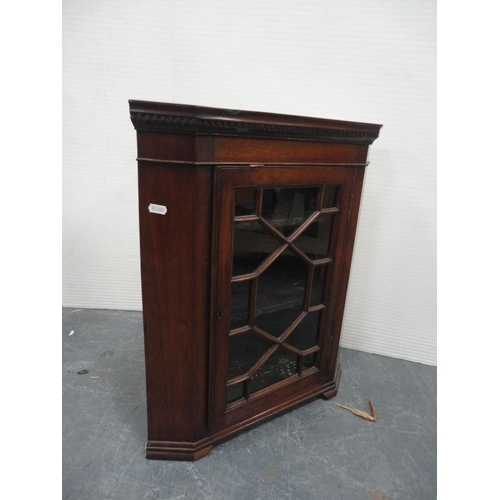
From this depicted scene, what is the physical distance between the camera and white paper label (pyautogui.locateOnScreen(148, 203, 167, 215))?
84cm

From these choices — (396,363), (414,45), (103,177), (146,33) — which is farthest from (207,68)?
(396,363)

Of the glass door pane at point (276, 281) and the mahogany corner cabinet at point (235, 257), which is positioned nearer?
the mahogany corner cabinet at point (235, 257)

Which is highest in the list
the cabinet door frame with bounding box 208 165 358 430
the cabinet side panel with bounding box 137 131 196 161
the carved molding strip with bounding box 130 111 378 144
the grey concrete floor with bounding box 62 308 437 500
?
the carved molding strip with bounding box 130 111 378 144

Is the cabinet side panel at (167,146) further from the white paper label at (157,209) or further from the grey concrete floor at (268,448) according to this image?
the grey concrete floor at (268,448)

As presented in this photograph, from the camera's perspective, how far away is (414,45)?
1.28 metres

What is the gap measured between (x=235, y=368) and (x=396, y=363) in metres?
0.95

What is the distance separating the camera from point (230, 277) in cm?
95

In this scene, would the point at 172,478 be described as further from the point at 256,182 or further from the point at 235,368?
the point at 256,182

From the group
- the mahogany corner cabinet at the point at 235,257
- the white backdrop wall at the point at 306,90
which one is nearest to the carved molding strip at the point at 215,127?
the mahogany corner cabinet at the point at 235,257

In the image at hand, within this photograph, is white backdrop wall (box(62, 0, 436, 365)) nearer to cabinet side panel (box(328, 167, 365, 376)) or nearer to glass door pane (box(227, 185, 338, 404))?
cabinet side panel (box(328, 167, 365, 376))

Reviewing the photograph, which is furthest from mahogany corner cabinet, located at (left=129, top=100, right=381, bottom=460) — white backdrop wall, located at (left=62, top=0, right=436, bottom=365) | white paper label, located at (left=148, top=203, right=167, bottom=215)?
white backdrop wall, located at (left=62, top=0, right=436, bottom=365)

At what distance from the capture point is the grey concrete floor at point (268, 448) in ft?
3.13

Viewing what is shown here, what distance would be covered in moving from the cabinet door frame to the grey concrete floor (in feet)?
0.36

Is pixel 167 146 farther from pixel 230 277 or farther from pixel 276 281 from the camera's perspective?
pixel 276 281
